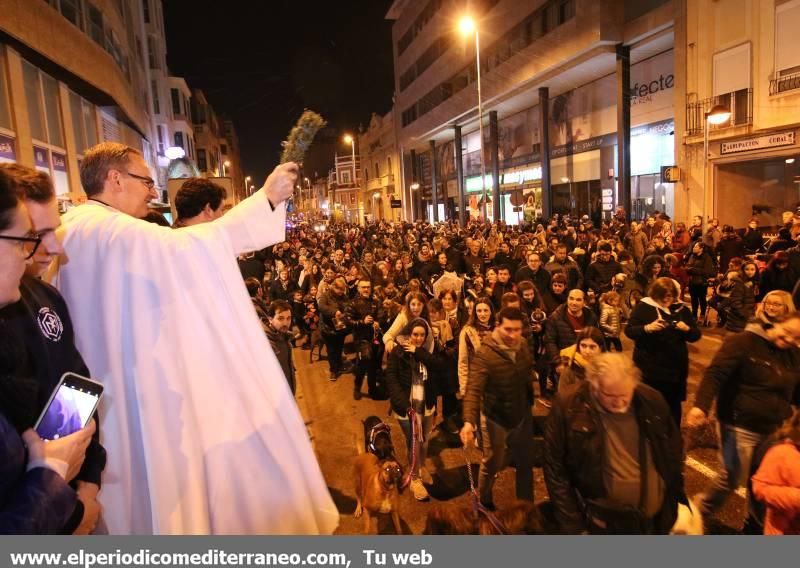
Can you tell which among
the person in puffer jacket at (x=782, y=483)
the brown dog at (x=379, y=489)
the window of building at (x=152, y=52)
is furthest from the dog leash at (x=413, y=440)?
the window of building at (x=152, y=52)

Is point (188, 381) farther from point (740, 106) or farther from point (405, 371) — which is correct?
point (740, 106)

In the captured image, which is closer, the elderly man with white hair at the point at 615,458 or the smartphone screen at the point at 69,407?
the smartphone screen at the point at 69,407

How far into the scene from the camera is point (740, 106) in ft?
60.8

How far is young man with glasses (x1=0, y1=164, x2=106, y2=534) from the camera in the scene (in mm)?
1637

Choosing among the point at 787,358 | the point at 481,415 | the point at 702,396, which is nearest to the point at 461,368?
the point at 481,415

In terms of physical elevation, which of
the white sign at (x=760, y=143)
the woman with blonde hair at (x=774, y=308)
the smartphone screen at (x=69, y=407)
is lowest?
the woman with blonde hair at (x=774, y=308)

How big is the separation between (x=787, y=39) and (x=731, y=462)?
701 inches

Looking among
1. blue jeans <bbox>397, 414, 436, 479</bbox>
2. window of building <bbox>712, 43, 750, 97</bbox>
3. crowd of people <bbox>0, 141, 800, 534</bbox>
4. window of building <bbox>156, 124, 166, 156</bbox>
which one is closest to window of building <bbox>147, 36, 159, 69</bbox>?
window of building <bbox>156, 124, 166, 156</bbox>

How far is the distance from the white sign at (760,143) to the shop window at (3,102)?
2104cm

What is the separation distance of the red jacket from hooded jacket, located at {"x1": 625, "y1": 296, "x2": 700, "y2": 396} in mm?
2152

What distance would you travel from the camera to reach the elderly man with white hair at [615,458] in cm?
319

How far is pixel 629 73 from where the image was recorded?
994 inches

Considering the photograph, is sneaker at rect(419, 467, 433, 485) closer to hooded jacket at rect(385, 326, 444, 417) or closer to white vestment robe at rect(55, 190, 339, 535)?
hooded jacket at rect(385, 326, 444, 417)

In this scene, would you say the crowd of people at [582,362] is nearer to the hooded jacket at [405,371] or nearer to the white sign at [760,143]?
the hooded jacket at [405,371]
